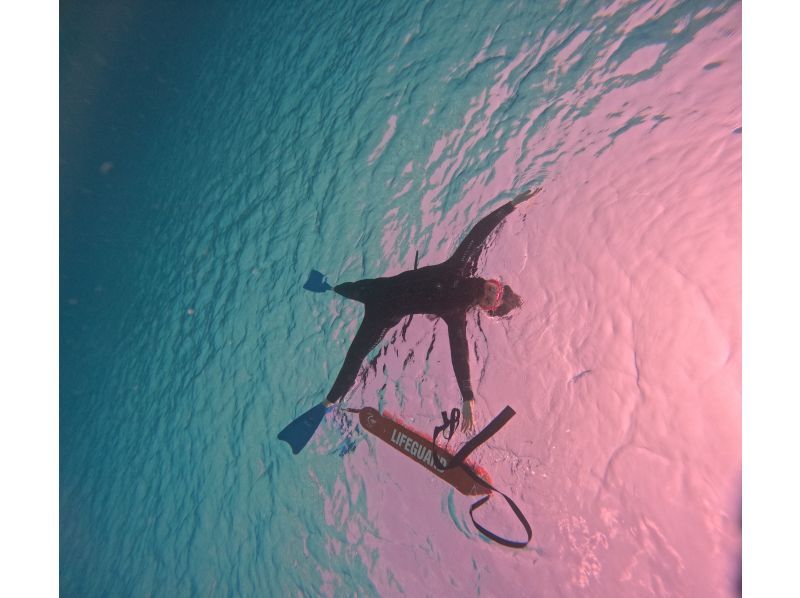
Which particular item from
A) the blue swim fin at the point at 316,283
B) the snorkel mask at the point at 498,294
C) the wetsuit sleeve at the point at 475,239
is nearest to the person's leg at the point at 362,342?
the blue swim fin at the point at 316,283

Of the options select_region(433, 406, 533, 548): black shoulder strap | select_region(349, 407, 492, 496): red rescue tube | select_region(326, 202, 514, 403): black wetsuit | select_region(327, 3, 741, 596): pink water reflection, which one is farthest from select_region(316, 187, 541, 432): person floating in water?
select_region(327, 3, 741, 596): pink water reflection

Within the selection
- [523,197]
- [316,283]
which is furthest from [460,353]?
[316,283]

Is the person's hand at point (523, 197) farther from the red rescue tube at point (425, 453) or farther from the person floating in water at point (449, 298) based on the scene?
the red rescue tube at point (425, 453)

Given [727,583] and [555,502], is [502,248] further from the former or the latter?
[727,583]

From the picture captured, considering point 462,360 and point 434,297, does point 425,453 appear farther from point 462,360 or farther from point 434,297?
point 434,297

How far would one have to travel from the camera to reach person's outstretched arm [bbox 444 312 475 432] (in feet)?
12.2

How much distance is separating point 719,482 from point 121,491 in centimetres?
1545

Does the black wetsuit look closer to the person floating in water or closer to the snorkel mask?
the person floating in water

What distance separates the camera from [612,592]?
4512 mm

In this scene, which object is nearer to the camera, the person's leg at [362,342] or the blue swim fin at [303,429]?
the person's leg at [362,342]

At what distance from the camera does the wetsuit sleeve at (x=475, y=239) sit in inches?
156

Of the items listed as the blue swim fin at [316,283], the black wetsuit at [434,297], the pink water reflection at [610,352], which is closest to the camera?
the black wetsuit at [434,297]

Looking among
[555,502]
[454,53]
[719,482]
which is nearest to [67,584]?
[555,502]

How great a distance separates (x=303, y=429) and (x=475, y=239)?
12.2ft
